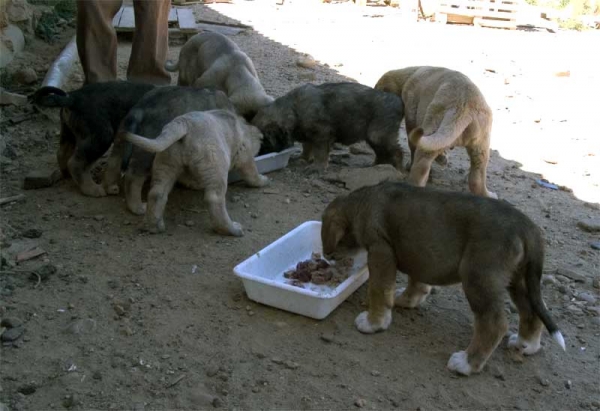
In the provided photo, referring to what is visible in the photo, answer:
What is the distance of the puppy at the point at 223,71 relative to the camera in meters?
7.72

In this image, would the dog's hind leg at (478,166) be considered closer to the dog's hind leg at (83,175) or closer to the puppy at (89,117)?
the puppy at (89,117)

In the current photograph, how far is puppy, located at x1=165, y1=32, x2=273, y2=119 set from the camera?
25.3 feet

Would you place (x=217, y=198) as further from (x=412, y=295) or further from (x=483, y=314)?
(x=483, y=314)

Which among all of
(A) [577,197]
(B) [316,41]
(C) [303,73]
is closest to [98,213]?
(A) [577,197]

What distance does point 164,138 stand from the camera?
542 cm

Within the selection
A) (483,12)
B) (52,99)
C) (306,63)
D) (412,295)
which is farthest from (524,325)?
(483,12)

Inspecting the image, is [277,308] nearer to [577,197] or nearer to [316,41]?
[577,197]

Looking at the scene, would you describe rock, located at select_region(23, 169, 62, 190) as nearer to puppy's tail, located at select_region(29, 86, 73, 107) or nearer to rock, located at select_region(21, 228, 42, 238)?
puppy's tail, located at select_region(29, 86, 73, 107)

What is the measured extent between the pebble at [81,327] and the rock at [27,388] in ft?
1.74

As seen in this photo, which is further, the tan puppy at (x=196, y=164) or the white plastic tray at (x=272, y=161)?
the white plastic tray at (x=272, y=161)

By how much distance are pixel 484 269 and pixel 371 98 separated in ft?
11.5

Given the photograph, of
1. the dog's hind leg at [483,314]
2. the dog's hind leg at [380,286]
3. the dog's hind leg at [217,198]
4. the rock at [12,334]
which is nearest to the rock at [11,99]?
the dog's hind leg at [217,198]

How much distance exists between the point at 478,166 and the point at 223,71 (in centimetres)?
303

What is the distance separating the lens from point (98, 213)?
6.05 meters
